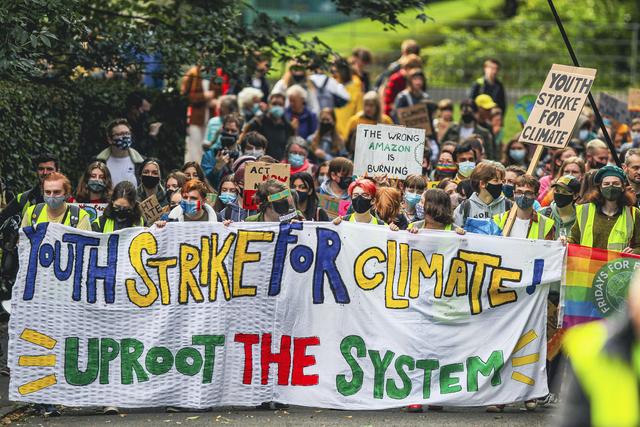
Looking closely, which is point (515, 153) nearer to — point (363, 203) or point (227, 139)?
point (227, 139)

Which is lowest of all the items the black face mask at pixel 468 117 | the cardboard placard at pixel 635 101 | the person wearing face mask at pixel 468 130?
the person wearing face mask at pixel 468 130

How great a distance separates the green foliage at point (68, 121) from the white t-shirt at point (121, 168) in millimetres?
589

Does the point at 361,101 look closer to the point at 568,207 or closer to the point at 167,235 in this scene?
the point at 568,207

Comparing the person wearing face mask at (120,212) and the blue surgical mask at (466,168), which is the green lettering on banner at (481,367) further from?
the blue surgical mask at (466,168)

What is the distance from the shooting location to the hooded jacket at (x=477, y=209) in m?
11.1

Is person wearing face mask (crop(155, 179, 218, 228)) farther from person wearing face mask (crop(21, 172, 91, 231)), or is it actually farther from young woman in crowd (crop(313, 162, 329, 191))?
young woman in crowd (crop(313, 162, 329, 191))

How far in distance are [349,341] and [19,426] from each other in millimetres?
2354

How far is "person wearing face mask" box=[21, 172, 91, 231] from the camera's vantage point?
34.1 feet

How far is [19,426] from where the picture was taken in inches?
380

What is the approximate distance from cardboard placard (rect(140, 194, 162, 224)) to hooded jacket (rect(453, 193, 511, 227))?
91.3 inches

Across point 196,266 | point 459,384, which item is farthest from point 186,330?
point 459,384

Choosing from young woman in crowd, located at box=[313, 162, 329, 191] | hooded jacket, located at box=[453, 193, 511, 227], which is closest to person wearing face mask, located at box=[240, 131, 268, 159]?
young woman in crowd, located at box=[313, 162, 329, 191]

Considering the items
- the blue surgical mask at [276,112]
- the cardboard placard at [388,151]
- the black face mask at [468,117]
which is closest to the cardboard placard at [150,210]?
the cardboard placard at [388,151]

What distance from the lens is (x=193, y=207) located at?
10.5m
